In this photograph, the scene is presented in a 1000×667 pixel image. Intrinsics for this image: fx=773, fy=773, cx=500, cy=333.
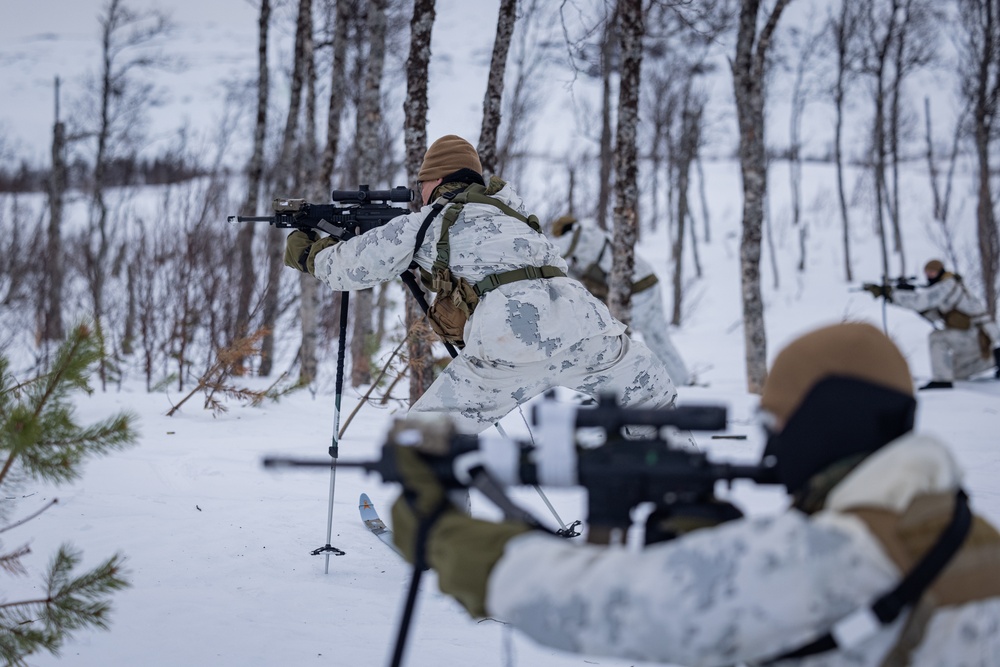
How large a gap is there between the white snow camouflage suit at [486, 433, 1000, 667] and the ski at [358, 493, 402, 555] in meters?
2.73

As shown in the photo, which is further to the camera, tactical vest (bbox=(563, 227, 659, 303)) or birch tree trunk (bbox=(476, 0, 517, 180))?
tactical vest (bbox=(563, 227, 659, 303))

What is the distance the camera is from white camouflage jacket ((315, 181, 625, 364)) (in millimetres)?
3357

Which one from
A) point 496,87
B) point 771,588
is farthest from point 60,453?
point 496,87

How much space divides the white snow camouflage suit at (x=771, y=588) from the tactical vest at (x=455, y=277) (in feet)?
7.45

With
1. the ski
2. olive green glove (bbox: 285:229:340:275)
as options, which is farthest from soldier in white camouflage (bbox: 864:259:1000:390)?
olive green glove (bbox: 285:229:340:275)

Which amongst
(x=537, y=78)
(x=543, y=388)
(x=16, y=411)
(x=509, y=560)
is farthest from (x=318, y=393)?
(x=537, y=78)

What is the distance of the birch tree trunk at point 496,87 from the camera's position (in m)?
6.31

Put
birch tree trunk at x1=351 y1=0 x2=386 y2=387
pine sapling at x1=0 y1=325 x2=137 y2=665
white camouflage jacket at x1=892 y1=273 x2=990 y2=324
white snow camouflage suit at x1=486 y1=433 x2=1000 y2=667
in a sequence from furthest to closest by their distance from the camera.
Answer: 1. white camouflage jacket at x1=892 y1=273 x2=990 y2=324
2. birch tree trunk at x1=351 y1=0 x2=386 y2=387
3. pine sapling at x1=0 y1=325 x2=137 y2=665
4. white snow camouflage suit at x1=486 y1=433 x2=1000 y2=667

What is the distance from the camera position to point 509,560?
1.24m

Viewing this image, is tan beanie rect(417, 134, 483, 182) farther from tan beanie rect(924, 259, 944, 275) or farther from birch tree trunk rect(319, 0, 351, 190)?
tan beanie rect(924, 259, 944, 275)

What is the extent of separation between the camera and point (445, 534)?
1330 millimetres

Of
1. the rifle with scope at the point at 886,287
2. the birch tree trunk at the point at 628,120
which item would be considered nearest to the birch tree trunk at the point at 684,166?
the rifle with scope at the point at 886,287

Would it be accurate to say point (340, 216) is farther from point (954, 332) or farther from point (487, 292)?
point (954, 332)

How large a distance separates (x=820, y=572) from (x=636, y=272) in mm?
7736
